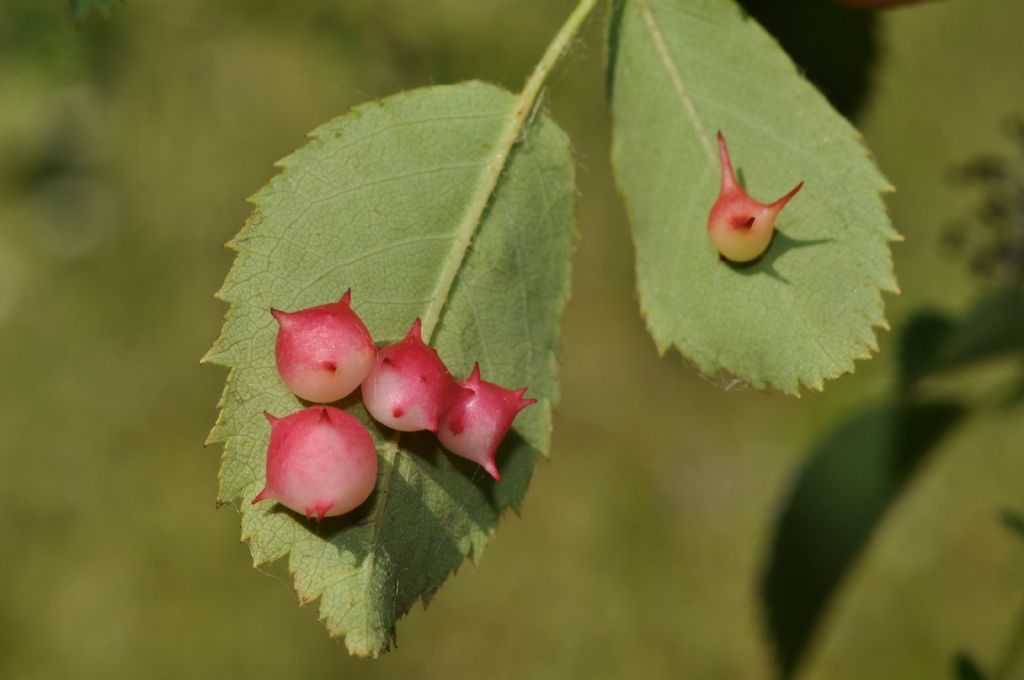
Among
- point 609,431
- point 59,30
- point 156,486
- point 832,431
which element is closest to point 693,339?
point 832,431

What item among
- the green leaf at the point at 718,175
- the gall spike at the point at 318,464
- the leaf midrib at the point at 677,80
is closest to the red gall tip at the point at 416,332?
the gall spike at the point at 318,464

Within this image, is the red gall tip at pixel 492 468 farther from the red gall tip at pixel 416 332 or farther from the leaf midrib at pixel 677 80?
the leaf midrib at pixel 677 80

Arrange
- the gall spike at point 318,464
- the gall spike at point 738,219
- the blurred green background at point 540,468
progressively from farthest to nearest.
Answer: the blurred green background at point 540,468 < the gall spike at point 738,219 < the gall spike at point 318,464

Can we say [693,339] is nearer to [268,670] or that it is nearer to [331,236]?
[331,236]

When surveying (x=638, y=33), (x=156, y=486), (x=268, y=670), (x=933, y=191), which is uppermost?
(x=638, y=33)

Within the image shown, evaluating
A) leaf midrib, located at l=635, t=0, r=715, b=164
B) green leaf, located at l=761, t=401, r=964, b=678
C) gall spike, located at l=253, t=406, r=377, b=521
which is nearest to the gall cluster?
gall spike, located at l=253, t=406, r=377, b=521

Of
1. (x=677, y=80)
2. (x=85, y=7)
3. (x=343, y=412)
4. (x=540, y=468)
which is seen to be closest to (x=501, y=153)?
(x=677, y=80)
